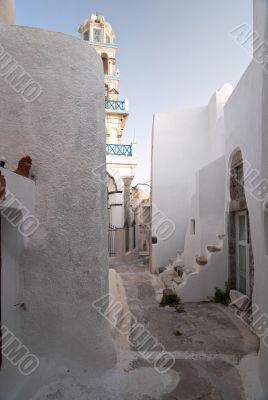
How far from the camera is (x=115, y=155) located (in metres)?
15.4

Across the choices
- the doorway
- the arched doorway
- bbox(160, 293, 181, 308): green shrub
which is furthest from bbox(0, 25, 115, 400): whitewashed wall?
the arched doorway

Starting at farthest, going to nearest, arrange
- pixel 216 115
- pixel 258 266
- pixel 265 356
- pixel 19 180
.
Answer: pixel 216 115
pixel 258 266
pixel 265 356
pixel 19 180

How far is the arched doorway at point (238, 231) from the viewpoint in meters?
6.23

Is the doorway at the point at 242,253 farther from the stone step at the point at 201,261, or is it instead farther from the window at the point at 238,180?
the stone step at the point at 201,261

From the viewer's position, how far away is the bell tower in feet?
56.8

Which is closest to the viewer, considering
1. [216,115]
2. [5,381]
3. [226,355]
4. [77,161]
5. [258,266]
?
[5,381]

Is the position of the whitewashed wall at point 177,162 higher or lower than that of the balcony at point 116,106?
lower

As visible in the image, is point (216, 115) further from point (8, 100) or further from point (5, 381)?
point (5, 381)

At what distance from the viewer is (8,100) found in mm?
3695

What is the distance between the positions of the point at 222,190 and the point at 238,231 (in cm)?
163

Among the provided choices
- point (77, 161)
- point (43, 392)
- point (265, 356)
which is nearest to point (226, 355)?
point (265, 356)

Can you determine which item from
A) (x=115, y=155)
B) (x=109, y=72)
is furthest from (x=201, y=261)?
(x=109, y=72)

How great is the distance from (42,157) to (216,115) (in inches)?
329

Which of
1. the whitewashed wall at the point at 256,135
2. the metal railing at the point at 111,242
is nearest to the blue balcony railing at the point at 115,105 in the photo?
the metal railing at the point at 111,242
